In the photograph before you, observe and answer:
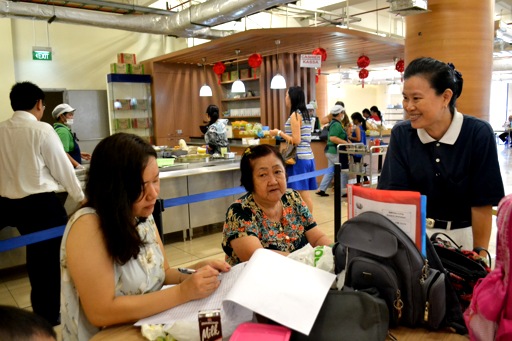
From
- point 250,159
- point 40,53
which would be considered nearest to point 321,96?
point 40,53

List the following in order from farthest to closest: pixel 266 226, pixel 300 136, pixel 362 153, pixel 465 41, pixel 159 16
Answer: pixel 159 16
pixel 362 153
pixel 300 136
pixel 465 41
pixel 266 226

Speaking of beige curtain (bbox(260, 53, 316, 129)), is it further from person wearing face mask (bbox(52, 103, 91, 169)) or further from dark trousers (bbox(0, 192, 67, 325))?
dark trousers (bbox(0, 192, 67, 325))

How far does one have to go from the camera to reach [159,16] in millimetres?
8758

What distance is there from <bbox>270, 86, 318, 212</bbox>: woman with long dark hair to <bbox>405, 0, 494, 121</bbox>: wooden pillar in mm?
1618

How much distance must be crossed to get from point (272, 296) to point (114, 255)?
577mm

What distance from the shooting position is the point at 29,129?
10.2ft

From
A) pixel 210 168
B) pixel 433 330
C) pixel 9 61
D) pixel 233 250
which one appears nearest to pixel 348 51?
pixel 210 168

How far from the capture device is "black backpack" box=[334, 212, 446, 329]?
3.73 ft

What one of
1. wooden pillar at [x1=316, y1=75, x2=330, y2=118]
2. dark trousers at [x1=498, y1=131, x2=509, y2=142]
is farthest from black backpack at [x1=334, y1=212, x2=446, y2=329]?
dark trousers at [x1=498, y1=131, x2=509, y2=142]

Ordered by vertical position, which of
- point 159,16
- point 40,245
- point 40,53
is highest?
point 159,16

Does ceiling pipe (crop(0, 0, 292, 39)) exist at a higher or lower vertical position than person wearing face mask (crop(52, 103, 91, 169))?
higher

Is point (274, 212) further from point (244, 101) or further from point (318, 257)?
point (244, 101)

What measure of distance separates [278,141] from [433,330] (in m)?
6.43

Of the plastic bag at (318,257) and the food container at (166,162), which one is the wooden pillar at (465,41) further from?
the plastic bag at (318,257)
